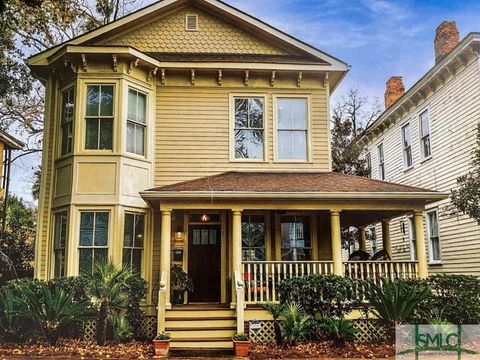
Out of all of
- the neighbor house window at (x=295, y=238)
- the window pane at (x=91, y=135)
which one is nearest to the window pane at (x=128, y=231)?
the window pane at (x=91, y=135)

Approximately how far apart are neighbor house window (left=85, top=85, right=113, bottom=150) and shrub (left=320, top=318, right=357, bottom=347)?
6.74m

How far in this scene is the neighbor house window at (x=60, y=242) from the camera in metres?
11.5

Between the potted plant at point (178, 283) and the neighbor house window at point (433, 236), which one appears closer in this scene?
the potted plant at point (178, 283)

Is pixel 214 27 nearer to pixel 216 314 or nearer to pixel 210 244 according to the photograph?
pixel 210 244

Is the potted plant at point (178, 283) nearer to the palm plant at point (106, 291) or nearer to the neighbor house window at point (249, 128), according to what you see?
the palm plant at point (106, 291)

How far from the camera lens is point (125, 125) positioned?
11.9m

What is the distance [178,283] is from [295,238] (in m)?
3.35

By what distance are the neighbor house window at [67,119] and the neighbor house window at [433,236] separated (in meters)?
12.1

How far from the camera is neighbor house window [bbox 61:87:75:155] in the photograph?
12.1 metres

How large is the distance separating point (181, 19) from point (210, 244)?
6.74 m

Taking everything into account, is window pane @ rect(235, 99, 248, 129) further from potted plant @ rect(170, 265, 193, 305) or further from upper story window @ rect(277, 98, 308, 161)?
potted plant @ rect(170, 265, 193, 305)

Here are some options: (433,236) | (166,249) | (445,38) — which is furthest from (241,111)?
(445,38)

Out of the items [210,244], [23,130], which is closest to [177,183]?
[210,244]

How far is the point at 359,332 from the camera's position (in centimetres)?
1023
